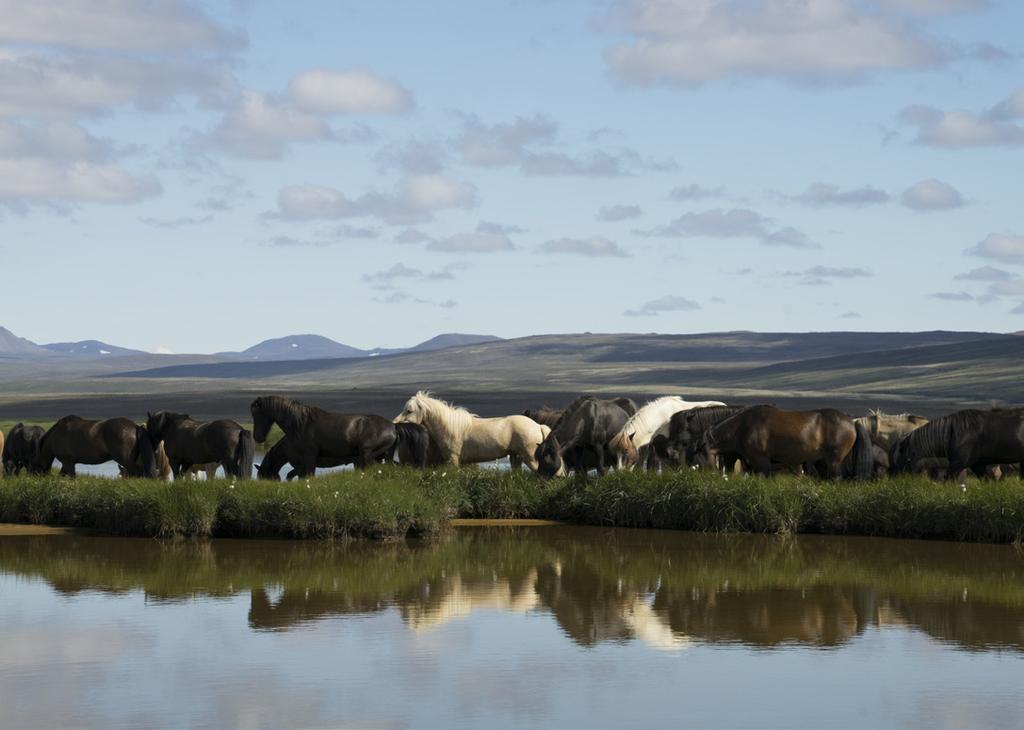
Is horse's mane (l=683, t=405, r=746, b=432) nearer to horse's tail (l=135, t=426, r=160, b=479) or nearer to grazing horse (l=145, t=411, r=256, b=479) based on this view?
grazing horse (l=145, t=411, r=256, b=479)

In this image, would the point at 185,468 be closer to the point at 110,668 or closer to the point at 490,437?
the point at 490,437

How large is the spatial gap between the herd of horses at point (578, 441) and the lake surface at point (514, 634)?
3574 mm

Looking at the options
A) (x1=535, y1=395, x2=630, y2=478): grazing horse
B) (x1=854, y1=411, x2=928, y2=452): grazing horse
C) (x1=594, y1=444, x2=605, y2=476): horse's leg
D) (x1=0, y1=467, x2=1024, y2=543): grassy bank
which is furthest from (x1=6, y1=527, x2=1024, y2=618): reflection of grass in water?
(x1=854, y1=411, x2=928, y2=452): grazing horse


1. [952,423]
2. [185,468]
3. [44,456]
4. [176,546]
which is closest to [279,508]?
[176,546]

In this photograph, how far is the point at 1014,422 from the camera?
82.7ft

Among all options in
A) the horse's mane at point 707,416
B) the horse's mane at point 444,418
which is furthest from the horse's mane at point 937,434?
the horse's mane at point 444,418

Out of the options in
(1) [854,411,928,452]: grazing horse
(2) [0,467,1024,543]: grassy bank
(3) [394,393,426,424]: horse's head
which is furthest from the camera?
(1) [854,411,928,452]: grazing horse

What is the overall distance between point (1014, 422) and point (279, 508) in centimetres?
1167

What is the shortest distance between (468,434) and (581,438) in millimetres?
2293

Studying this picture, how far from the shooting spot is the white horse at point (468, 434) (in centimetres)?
2827

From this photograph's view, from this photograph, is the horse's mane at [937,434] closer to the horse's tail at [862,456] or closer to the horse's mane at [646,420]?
the horse's tail at [862,456]

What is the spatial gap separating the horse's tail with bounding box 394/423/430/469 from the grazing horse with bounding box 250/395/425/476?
0.52m

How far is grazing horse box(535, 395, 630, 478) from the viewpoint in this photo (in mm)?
26822

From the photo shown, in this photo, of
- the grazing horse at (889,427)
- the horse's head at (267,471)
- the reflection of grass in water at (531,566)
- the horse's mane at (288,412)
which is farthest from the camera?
the grazing horse at (889,427)
